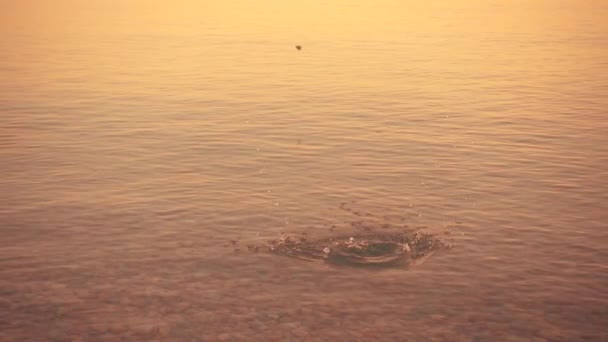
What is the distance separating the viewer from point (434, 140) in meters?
24.5

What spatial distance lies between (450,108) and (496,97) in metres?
2.90

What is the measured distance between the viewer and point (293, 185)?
66.0ft

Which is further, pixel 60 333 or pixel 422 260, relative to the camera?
pixel 422 260

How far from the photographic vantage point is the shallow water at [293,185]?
13.4 metres

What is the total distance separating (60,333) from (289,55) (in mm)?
28925

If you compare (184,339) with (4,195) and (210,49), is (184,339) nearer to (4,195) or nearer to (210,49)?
(4,195)

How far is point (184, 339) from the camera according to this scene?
12.4 metres

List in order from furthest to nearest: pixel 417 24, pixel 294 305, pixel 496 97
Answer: pixel 417 24, pixel 496 97, pixel 294 305

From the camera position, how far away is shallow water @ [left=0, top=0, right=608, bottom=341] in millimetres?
13398

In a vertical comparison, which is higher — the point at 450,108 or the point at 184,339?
the point at 450,108

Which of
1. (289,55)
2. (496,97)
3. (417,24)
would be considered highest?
(417,24)

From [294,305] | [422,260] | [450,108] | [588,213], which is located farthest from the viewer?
[450,108]

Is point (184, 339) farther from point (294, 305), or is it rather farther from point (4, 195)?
point (4, 195)

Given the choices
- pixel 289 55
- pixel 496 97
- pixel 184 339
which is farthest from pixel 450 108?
pixel 184 339
